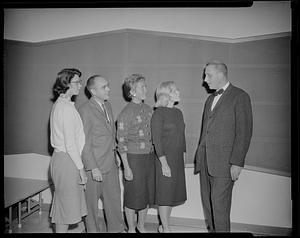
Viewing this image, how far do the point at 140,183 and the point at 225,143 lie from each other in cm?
72

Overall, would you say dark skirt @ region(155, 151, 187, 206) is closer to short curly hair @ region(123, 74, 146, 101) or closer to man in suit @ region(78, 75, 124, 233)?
man in suit @ region(78, 75, 124, 233)

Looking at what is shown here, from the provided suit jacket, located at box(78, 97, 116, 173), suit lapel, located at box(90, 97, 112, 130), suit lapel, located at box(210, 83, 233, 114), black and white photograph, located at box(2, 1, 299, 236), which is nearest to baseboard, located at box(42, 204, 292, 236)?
black and white photograph, located at box(2, 1, 299, 236)

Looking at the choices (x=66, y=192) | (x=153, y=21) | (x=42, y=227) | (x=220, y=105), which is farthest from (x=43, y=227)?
(x=153, y=21)

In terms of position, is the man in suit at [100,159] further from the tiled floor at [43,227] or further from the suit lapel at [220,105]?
the suit lapel at [220,105]

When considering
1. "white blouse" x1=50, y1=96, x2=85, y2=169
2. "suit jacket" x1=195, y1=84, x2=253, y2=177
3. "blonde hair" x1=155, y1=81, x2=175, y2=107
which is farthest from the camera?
"blonde hair" x1=155, y1=81, x2=175, y2=107

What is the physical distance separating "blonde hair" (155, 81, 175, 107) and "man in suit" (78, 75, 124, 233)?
395mm

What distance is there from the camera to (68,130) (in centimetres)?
245

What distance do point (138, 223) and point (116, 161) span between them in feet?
1.74

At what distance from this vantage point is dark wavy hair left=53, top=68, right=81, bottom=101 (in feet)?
8.52

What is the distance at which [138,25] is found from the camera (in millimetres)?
2773

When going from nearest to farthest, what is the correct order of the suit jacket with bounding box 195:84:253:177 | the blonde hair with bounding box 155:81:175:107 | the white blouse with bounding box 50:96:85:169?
1. the white blouse with bounding box 50:96:85:169
2. the suit jacket with bounding box 195:84:253:177
3. the blonde hair with bounding box 155:81:175:107

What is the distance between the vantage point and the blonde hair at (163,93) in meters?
2.70

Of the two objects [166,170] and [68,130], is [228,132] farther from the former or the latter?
[68,130]
